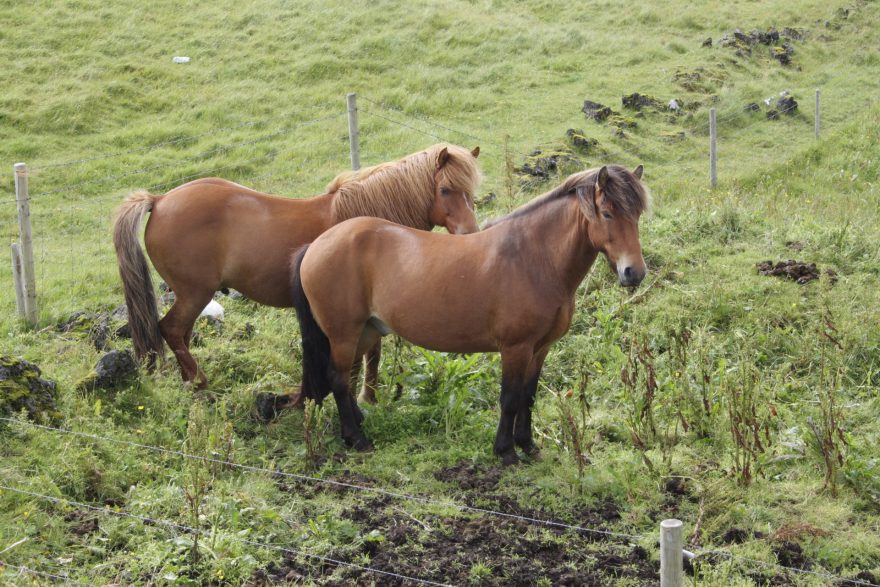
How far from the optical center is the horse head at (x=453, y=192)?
6.95 metres

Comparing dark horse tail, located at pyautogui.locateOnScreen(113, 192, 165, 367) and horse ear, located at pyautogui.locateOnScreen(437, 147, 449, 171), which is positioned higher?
horse ear, located at pyautogui.locateOnScreen(437, 147, 449, 171)

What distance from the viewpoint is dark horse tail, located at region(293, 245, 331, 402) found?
621 cm

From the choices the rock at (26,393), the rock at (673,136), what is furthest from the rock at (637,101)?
the rock at (26,393)

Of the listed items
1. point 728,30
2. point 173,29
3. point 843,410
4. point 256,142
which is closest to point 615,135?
point 256,142

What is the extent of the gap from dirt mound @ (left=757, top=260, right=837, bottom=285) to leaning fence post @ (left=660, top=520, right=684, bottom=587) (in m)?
6.07

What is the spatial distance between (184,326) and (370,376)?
1.53 m

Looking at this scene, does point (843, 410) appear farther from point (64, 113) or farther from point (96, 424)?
point (64, 113)

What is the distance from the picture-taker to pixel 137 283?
695cm

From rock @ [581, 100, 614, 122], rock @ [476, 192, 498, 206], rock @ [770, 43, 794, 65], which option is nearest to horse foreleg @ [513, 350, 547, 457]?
rock @ [476, 192, 498, 206]

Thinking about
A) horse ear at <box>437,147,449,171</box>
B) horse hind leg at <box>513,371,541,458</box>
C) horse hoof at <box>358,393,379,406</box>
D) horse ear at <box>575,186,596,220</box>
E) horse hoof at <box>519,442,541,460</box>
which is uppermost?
horse ear at <box>575,186,596,220</box>

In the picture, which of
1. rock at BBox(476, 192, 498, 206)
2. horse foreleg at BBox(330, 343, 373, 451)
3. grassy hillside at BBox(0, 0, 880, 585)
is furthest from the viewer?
rock at BBox(476, 192, 498, 206)

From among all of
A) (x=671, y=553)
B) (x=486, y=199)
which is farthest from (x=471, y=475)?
(x=486, y=199)

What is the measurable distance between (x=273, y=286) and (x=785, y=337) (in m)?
4.37

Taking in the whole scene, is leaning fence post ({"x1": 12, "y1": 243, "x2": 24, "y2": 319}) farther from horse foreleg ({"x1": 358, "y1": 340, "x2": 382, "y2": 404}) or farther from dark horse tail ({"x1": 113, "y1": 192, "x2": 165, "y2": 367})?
horse foreleg ({"x1": 358, "y1": 340, "x2": 382, "y2": 404})
